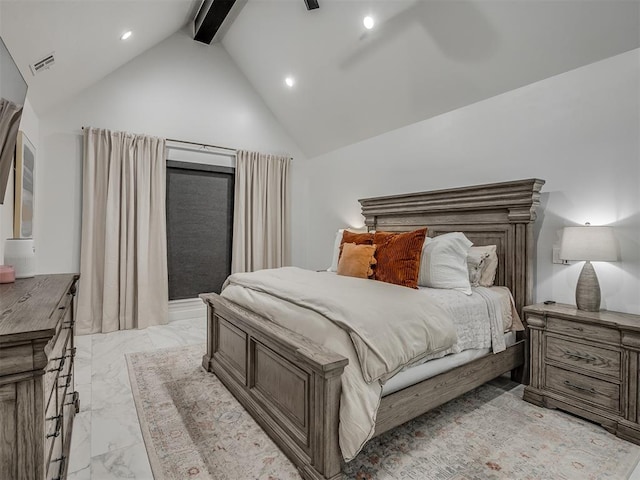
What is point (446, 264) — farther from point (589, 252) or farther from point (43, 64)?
point (43, 64)

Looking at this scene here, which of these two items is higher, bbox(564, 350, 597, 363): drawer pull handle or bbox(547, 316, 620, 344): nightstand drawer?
bbox(547, 316, 620, 344): nightstand drawer

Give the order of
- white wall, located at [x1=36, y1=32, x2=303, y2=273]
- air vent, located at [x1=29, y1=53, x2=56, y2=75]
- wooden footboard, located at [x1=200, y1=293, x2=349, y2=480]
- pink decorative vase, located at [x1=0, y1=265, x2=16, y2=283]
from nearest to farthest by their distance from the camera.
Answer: wooden footboard, located at [x1=200, y1=293, x2=349, y2=480] < pink decorative vase, located at [x1=0, y1=265, x2=16, y2=283] < air vent, located at [x1=29, y1=53, x2=56, y2=75] < white wall, located at [x1=36, y1=32, x2=303, y2=273]

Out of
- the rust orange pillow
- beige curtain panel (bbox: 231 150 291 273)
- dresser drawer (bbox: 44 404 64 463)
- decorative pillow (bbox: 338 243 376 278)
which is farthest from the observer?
beige curtain panel (bbox: 231 150 291 273)

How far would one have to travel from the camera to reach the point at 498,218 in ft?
9.30

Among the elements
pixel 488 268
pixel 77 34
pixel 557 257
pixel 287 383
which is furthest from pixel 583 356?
pixel 77 34

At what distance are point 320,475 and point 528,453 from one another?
1.15m

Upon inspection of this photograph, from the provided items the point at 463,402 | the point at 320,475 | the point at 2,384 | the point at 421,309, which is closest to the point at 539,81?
the point at 421,309

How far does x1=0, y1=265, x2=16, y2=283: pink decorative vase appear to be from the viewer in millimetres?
1652

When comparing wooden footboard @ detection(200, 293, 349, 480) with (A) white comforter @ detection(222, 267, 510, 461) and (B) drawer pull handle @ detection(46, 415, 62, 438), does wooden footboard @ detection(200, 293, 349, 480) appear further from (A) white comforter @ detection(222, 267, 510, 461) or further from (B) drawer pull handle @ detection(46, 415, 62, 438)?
(B) drawer pull handle @ detection(46, 415, 62, 438)

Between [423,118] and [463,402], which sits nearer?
[463,402]

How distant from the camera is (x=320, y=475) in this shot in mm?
1521

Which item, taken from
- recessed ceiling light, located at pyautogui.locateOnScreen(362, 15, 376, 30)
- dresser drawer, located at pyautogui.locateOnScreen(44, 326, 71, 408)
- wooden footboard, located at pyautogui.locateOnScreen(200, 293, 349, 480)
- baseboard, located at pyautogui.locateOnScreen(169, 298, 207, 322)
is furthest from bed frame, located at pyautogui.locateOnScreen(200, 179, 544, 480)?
baseboard, located at pyautogui.locateOnScreen(169, 298, 207, 322)

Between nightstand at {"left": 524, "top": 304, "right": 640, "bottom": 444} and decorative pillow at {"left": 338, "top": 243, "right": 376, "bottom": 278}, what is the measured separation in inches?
46.4

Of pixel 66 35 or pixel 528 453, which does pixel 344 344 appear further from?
pixel 66 35
